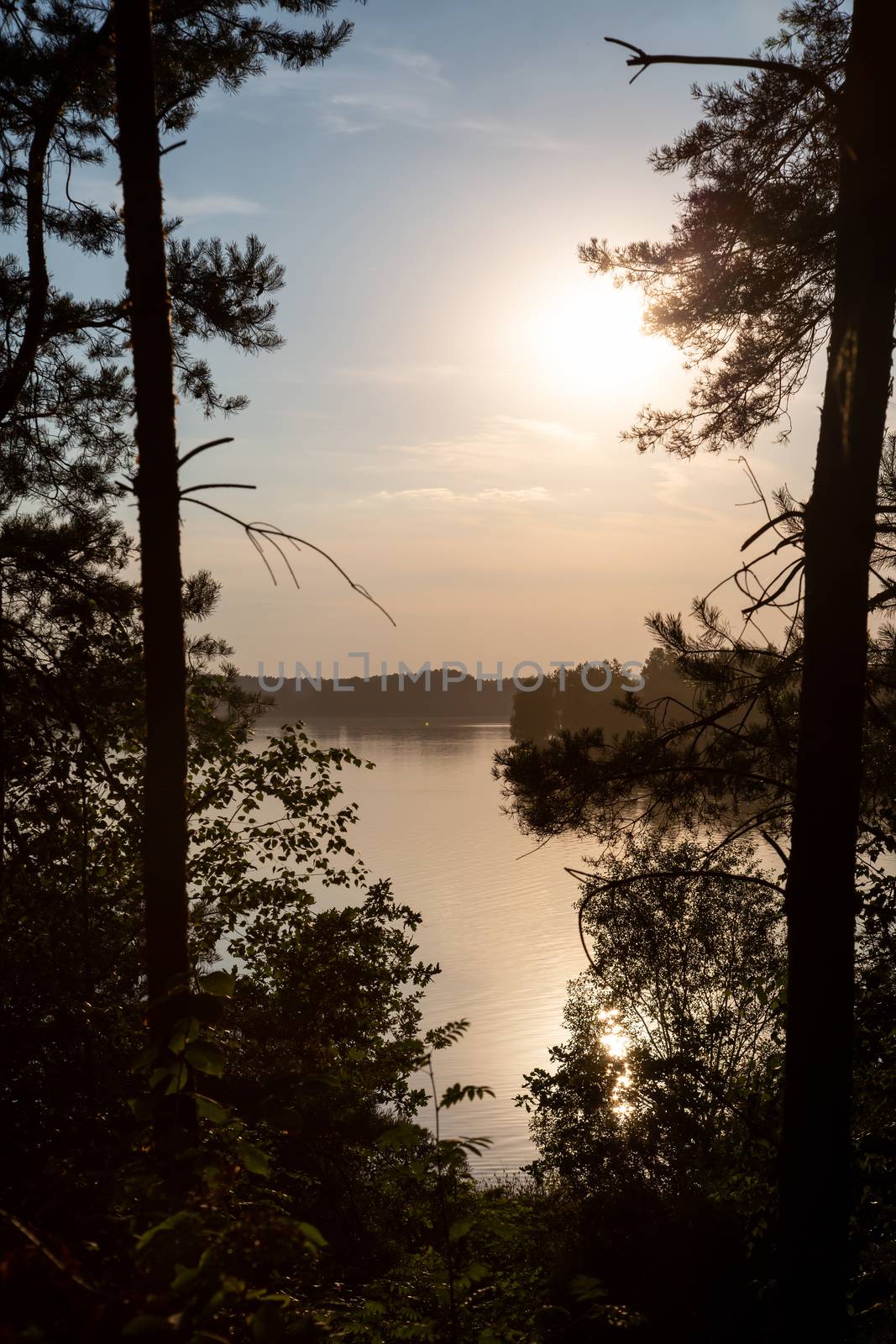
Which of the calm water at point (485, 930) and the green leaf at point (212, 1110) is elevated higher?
the green leaf at point (212, 1110)

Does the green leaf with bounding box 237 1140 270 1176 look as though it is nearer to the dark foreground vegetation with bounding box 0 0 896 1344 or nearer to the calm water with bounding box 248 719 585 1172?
the dark foreground vegetation with bounding box 0 0 896 1344

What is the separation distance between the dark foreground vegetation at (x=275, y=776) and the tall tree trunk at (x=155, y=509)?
17mm

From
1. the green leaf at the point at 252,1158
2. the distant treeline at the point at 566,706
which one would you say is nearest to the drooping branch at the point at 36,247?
the green leaf at the point at 252,1158

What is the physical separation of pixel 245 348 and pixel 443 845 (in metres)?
61.9

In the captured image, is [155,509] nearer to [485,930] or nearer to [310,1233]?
[310,1233]

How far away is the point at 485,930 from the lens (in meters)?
48.1

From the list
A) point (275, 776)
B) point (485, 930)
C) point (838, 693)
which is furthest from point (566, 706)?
point (838, 693)

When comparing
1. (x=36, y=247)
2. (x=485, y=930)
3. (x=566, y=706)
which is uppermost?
(x=36, y=247)

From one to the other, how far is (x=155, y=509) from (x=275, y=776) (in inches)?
300

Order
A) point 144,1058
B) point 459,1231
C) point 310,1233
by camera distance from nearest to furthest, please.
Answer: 1. point 310,1233
2. point 144,1058
3. point 459,1231

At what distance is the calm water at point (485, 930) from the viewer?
3284 cm

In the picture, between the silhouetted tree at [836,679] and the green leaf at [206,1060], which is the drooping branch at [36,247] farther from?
the green leaf at [206,1060]

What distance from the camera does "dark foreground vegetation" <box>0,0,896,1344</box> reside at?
348 centimetres

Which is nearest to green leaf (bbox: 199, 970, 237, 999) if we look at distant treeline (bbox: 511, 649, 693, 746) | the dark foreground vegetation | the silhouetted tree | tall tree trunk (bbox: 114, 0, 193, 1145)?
the dark foreground vegetation
